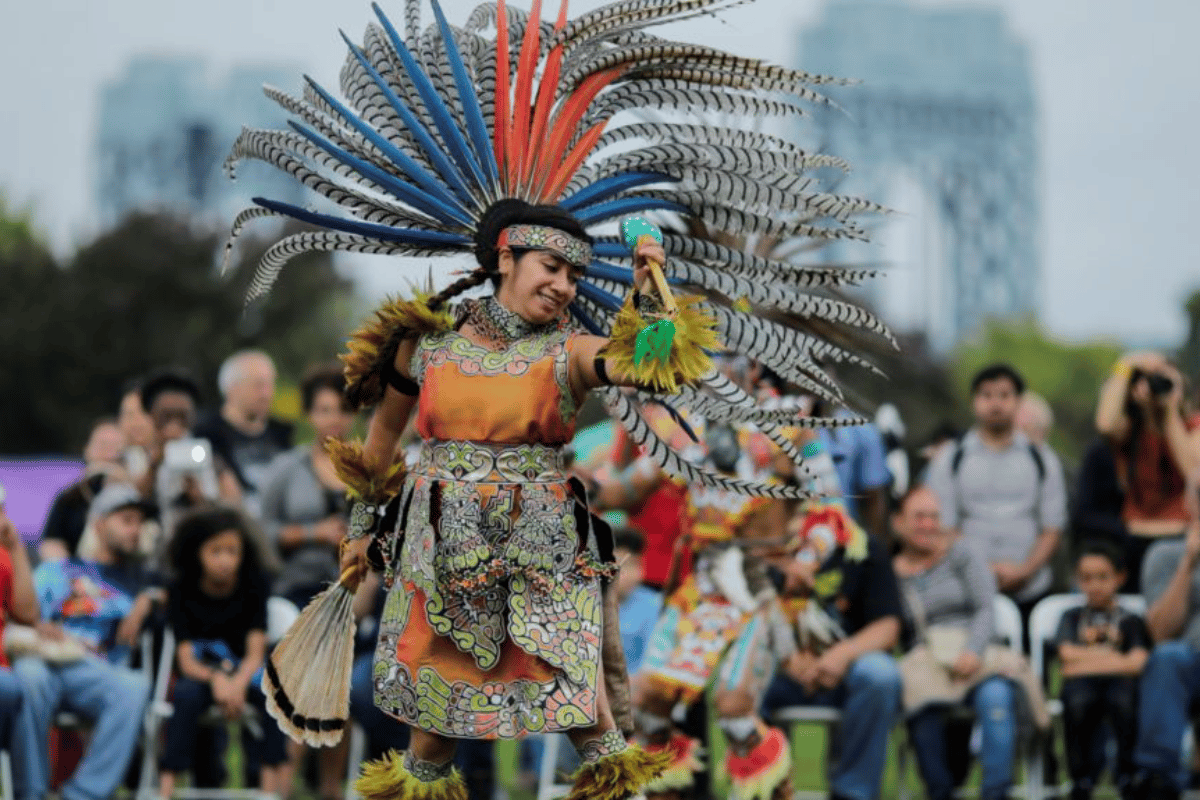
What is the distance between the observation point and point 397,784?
19.3 feet

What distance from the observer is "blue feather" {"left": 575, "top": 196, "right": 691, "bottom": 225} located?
6.12 m

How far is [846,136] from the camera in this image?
8394cm

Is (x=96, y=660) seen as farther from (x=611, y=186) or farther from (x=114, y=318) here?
(x=114, y=318)

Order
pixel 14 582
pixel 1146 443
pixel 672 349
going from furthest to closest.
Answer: pixel 1146 443 < pixel 14 582 < pixel 672 349

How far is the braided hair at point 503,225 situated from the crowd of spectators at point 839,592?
216cm

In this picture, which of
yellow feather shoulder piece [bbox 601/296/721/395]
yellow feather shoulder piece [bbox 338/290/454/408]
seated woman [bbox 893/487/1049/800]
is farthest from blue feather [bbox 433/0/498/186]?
seated woman [bbox 893/487/1049/800]

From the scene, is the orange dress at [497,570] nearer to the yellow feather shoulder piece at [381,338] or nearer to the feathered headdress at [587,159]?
the yellow feather shoulder piece at [381,338]

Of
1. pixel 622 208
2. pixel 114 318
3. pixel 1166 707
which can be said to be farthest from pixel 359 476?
pixel 114 318

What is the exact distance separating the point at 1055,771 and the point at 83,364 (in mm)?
30197

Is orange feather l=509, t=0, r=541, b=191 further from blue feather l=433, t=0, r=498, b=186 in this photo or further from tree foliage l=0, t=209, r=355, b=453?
tree foliage l=0, t=209, r=355, b=453

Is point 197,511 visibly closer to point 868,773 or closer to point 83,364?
point 868,773

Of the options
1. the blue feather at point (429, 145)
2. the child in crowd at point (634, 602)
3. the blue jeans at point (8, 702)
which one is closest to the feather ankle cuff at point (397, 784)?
the blue feather at point (429, 145)

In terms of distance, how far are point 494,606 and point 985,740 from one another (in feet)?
11.6

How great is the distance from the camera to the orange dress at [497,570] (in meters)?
5.74
